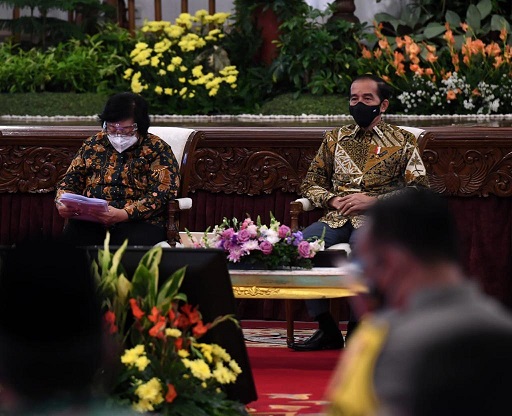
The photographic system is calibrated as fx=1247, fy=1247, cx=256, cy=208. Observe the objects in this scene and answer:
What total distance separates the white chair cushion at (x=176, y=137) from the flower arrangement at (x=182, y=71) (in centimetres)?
241

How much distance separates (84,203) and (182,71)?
10.6ft

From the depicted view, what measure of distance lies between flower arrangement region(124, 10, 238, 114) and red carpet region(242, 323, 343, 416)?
125 inches

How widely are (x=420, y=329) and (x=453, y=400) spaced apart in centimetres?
8

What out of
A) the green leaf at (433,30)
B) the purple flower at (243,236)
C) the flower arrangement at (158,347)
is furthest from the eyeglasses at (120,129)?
the green leaf at (433,30)

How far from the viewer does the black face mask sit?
4.96m

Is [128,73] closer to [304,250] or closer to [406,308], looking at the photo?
[304,250]

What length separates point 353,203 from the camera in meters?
4.89

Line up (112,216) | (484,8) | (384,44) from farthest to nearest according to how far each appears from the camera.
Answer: (484,8), (384,44), (112,216)

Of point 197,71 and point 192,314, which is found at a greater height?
point 197,71

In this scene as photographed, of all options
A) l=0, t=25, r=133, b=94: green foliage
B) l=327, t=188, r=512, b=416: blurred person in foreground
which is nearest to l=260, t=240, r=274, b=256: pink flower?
l=327, t=188, r=512, b=416: blurred person in foreground

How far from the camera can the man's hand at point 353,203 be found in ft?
Result: 16.1

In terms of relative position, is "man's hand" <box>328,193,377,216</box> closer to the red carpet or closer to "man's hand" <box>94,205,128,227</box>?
the red carpet

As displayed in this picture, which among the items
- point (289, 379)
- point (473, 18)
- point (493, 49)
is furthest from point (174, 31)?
point (289, 379)

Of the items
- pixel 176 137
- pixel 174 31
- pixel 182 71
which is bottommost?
pixel 176 137
